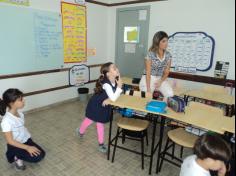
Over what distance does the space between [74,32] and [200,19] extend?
90.2 inches

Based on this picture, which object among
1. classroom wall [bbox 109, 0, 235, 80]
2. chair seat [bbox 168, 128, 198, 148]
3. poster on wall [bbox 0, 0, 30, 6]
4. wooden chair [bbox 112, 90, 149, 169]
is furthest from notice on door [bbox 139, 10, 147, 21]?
chair seat [bbox 168, 128, 198, 148]

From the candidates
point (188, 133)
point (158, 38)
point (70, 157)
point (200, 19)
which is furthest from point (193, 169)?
Result: point (200, 19)

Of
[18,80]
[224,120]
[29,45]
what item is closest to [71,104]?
[18,80]

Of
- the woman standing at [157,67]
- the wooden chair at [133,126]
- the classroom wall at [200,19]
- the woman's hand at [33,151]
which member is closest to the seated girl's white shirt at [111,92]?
the wooden chair at [133,126]

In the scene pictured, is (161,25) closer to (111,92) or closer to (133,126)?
(111,92)

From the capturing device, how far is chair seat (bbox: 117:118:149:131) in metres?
1.98

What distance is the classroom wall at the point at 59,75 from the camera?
10.6ft

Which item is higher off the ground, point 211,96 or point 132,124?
point 211,96

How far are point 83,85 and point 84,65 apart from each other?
1.45 ft

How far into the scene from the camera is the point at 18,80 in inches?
125

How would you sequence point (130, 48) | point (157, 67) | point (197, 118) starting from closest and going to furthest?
point (197, 118), point (157, 67), point (130, 48)

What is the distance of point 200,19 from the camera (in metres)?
3.25

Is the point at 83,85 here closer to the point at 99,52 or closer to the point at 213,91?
the point at 99,52

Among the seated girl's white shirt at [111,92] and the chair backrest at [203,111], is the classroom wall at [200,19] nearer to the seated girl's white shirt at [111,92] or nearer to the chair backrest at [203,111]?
the chair backrest at [203,111]
